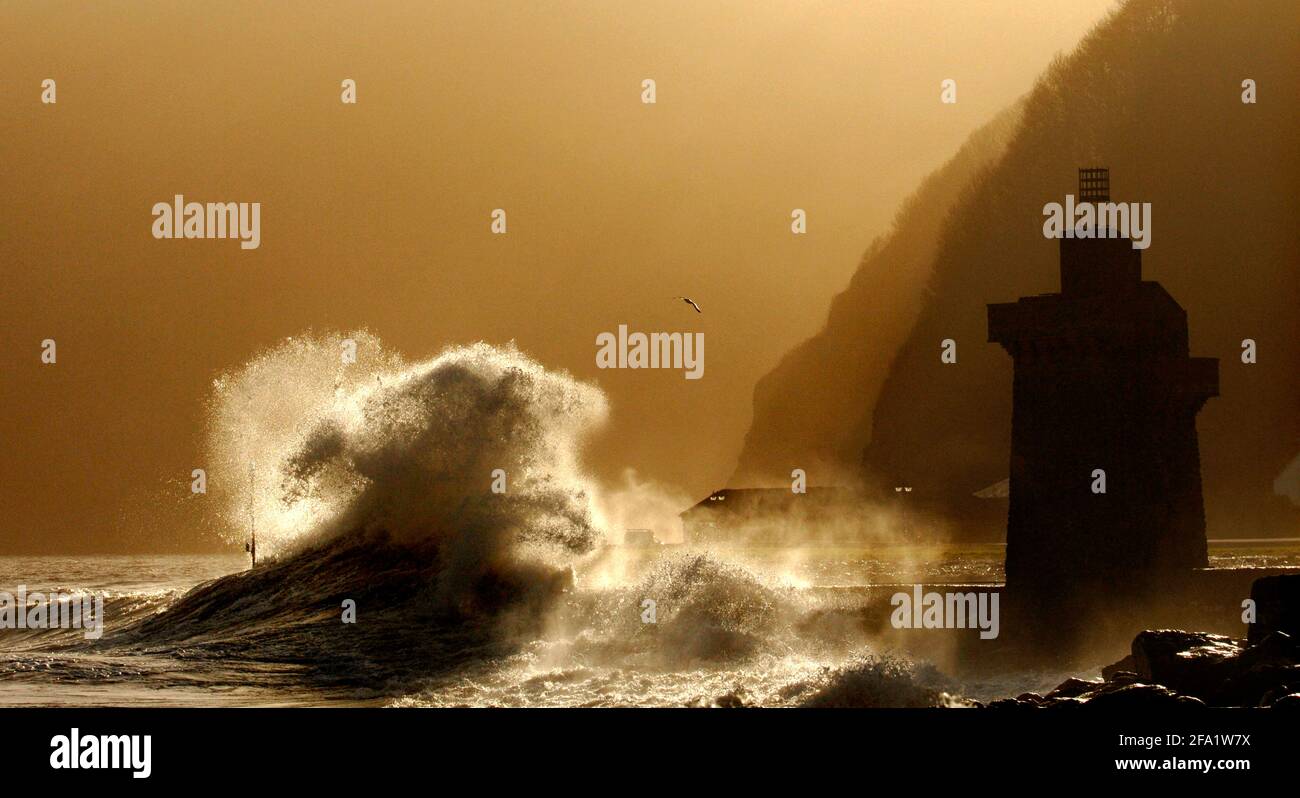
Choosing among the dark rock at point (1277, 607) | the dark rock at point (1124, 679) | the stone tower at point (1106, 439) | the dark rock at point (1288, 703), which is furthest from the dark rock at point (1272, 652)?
the stone tower at point (1106, 439)

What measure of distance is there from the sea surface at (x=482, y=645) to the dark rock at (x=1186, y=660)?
2762mm

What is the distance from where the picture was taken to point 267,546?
128 feet

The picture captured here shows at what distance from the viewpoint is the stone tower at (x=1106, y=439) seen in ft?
109

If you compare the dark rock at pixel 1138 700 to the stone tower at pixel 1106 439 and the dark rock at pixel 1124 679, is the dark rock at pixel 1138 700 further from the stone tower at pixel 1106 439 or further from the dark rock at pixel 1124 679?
the stone tower at pixel 1106 439

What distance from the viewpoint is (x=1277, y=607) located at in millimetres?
23344

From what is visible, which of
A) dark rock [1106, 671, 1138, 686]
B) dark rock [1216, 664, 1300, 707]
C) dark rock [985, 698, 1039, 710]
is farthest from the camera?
dark rock [1106, 671, 1138, 686]

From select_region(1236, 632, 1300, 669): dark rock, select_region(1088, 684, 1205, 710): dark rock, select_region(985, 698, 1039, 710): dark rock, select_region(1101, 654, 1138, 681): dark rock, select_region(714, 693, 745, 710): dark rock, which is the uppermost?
select_region(1236, 632, 1300, 669): dark rock

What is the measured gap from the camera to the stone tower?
3309 cm

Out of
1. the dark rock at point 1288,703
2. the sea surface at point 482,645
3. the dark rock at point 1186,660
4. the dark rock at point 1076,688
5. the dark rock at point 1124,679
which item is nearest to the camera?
the dark rock at point 1288,703

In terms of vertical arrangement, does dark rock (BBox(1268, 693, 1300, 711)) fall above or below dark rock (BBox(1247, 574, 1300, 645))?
below

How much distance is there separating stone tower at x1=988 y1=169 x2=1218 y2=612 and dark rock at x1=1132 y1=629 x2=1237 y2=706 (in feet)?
36.7
